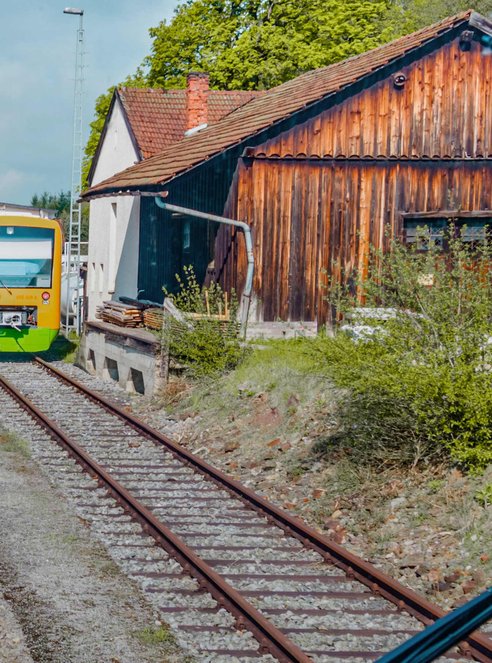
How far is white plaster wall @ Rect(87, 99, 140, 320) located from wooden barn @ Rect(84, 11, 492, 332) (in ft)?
23.0

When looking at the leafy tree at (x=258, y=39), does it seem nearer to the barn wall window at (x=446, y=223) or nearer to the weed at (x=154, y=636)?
the barn wall window at (x=446, y=223)

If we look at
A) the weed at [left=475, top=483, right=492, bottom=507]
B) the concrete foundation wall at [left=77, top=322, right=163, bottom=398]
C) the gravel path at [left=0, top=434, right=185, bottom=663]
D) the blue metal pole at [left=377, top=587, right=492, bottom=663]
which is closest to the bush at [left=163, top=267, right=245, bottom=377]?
the concrete foundation wall at [left=77, top=322, right=163, bottom=398]

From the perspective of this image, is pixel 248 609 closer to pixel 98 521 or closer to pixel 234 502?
pixel 98 521

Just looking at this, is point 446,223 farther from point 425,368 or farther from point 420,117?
point 425,368

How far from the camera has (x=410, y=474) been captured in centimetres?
953

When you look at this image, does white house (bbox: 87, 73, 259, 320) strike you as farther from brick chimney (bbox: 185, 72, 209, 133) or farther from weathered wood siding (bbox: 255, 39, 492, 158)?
weathered wood siding (bbox: 255, 39, 492, 158)

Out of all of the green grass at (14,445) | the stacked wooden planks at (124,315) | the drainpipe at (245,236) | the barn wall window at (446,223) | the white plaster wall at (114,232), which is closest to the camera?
the green grass at (14,445)

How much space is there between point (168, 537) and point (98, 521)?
1.11 metres

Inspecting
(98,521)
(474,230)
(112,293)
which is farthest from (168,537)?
(112,293)

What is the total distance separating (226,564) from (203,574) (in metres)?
0.57

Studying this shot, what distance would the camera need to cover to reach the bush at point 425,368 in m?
9.05

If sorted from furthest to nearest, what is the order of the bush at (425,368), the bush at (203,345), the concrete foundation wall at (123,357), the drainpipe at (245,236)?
the drainpipe at (245,236), the concrete foundation wall at (123,357), the bush at (203,345), the bush at (425,368)

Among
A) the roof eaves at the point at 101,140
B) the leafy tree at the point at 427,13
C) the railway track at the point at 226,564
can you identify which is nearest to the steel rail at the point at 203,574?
the railway track at the point at 226,564

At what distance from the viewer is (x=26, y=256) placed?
2198 cm
